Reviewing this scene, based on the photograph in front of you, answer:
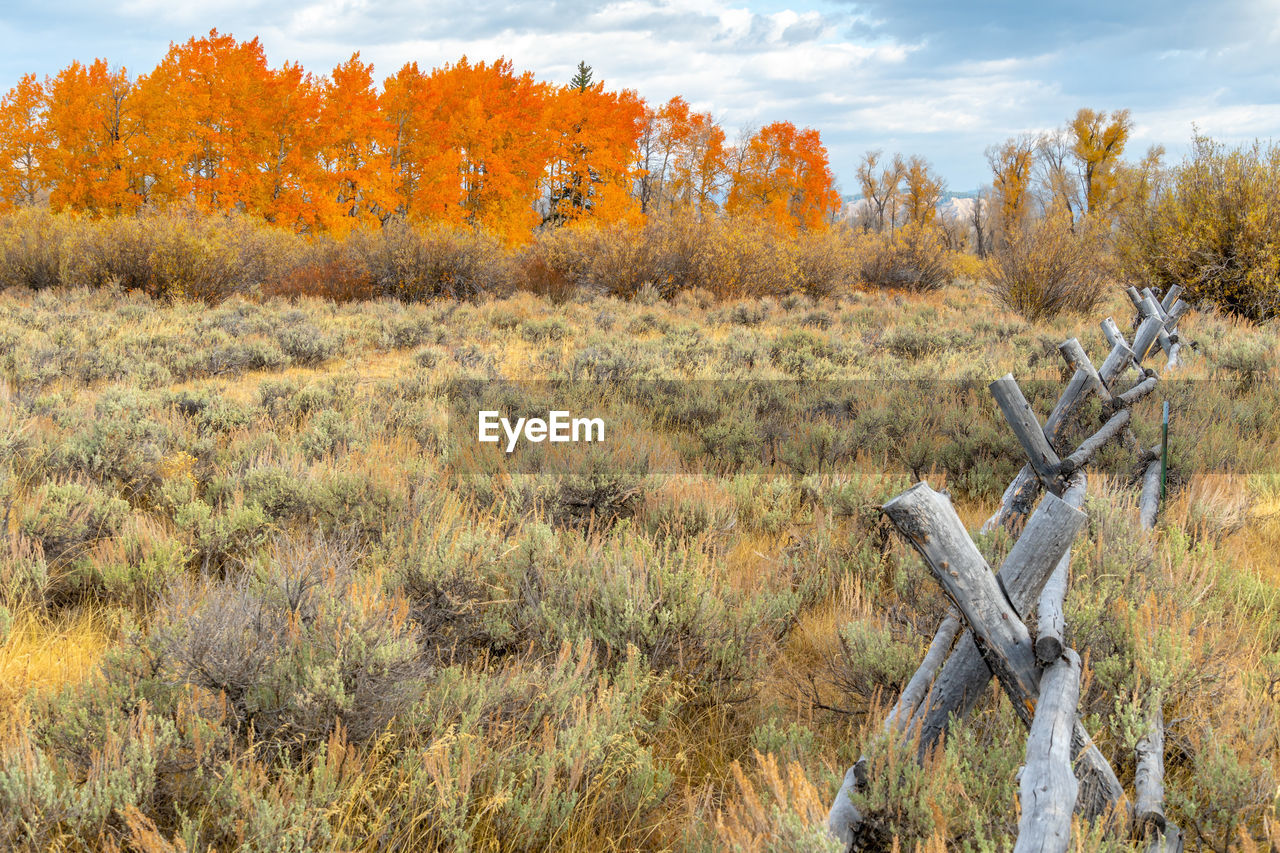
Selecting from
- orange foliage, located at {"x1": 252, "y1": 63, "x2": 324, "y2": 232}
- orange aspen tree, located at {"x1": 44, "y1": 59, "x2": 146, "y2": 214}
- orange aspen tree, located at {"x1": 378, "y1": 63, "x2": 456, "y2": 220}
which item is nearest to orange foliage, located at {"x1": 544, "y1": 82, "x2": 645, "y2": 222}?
orange aspen tree, located at {"x1": 378, "y1": 63, "x2": 456, "y2": 220}

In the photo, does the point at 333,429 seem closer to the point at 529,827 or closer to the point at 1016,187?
the point at 529,827

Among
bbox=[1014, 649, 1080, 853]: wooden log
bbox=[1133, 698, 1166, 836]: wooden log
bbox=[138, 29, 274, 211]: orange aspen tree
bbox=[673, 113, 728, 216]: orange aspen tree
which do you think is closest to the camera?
bbox=[1014, 649, 1080, 853]: wooden log

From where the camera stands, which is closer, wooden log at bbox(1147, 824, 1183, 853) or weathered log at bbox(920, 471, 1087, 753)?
wooden log at bbox(1147, 824, 1183, 853)

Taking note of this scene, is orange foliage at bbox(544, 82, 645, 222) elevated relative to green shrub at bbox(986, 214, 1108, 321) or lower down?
elevated

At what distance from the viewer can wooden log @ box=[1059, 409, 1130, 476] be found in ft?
13.1

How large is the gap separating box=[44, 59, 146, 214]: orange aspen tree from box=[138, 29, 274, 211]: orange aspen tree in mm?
746

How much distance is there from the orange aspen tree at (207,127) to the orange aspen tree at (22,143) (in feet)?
11.3

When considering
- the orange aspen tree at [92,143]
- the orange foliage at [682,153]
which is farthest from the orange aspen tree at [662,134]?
the orange aspen tree at [92,143]

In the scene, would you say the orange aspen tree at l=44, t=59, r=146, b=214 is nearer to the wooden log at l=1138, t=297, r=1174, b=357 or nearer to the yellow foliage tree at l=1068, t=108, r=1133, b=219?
the wooden log at l=1138, t=297, r=1174, b=357

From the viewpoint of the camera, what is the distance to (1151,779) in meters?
Answer: 1.82

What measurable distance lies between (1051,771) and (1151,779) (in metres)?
0.50

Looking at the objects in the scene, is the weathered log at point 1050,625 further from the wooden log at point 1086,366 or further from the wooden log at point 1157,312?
the wooden log at point 1157,312

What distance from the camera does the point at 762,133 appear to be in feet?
156

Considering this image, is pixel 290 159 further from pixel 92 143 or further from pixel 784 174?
pixel 784 174
